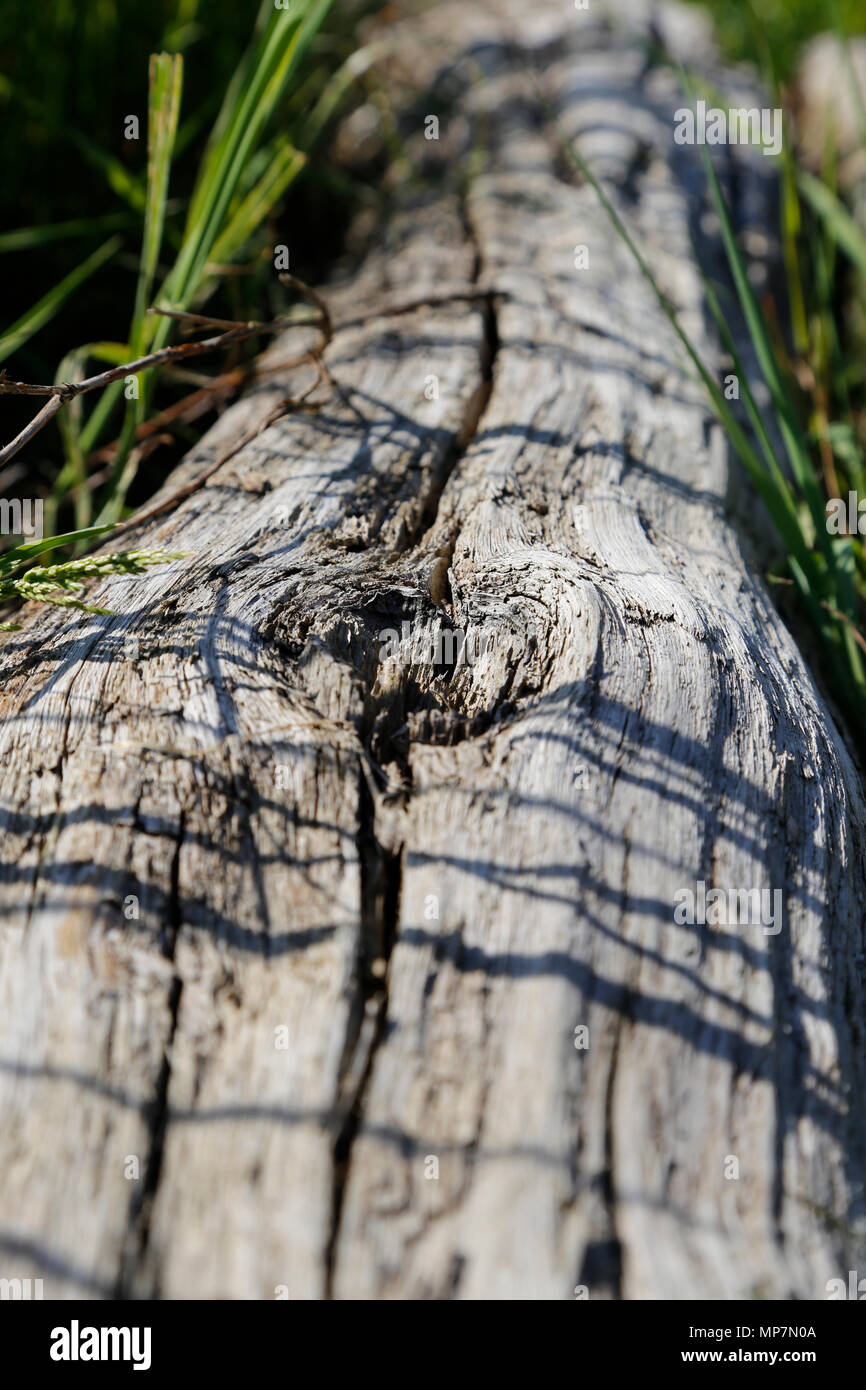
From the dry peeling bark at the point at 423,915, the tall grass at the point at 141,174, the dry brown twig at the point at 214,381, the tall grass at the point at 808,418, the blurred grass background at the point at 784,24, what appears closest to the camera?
the dry peeling bark at the point at 423,915

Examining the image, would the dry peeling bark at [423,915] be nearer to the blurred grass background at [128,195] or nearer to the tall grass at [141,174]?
the tall grass at [141,174]

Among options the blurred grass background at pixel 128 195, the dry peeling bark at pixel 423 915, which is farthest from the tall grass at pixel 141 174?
the dry peeling bark at pixel 423 915

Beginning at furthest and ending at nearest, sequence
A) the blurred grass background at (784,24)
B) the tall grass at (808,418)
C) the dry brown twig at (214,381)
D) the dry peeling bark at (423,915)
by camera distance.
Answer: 1. the blurred grass background at (784,24)
2. the tall grass at (808,418)
3. the dry brown twig at (214,381)
4. the dry peeling bark at (423,915)

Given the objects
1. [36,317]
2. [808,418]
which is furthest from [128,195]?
[808,418]

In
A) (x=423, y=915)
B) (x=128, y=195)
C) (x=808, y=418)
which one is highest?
(x=128, y=195)

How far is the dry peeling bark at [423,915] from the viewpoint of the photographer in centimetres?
104

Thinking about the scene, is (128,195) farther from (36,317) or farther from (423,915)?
(423,915)

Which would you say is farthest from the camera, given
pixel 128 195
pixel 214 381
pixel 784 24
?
pixel 784 24

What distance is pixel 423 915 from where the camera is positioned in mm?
1233

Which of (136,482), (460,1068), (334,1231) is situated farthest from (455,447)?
(334,1231)

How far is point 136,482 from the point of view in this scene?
2.53 m

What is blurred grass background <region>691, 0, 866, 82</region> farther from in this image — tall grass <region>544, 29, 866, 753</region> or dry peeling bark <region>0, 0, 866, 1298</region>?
dry peeling bark <region>0, 0, 866, 1298</region>
